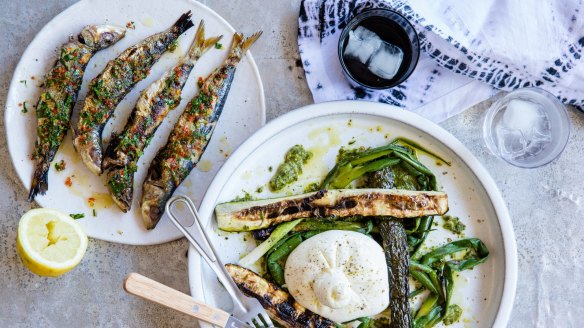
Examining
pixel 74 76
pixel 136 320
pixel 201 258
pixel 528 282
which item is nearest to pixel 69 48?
pixel 74 76

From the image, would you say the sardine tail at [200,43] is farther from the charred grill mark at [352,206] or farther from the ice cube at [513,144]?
the ice cube at [513,144]

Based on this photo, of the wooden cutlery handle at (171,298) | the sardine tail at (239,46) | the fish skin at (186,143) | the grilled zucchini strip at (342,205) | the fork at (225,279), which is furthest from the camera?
the sardine tail at (239,46)

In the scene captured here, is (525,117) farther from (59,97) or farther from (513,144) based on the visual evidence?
(59,97)

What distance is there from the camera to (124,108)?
3.71 meters

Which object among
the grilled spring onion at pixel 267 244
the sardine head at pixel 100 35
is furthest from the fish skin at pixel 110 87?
the grilled spring onion at pixel 267 244

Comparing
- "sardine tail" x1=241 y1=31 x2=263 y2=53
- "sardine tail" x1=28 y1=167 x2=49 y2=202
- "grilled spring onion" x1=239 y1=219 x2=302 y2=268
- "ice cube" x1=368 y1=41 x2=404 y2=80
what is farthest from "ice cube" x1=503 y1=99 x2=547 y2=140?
"sardine tail" x1=28 y1=167 x2=49 y2=202

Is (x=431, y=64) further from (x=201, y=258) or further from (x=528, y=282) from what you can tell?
(x=201, y=258)

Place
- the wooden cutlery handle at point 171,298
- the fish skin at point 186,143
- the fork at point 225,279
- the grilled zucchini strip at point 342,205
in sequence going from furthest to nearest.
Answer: the fish skin at point 186,143 → the grilled zucchini strip at point 342,205 → the fork at point 225,279 → the wooden cutlery handle at point 171,298

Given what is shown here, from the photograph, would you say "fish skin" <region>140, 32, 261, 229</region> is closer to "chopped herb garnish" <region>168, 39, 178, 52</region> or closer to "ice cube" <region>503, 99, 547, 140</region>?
"chopped herb garnish" <region>168, 39, 178, 52</region>

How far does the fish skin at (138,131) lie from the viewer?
11.6 feet

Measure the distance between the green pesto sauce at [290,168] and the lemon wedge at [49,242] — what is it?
1.14 m

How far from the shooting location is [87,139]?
3525 millimetres

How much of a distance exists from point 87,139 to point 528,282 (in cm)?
281

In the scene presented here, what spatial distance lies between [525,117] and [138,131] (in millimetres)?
2298
